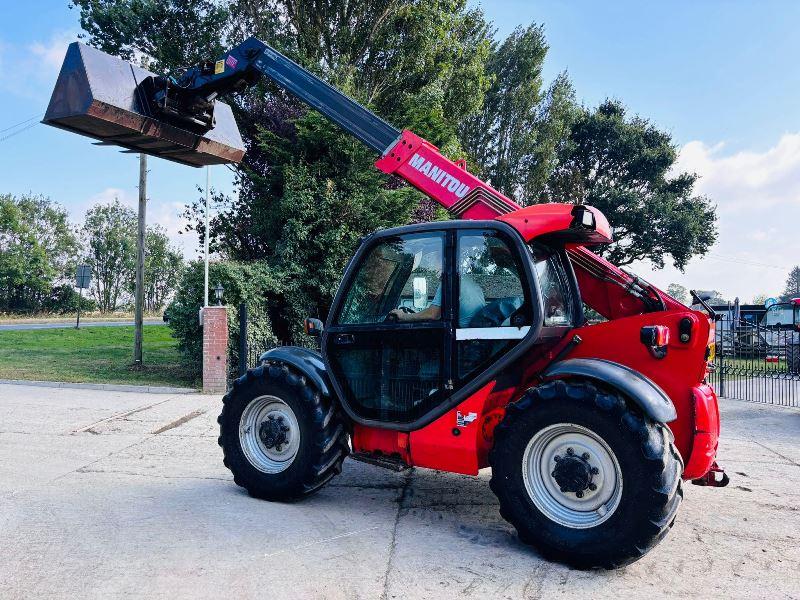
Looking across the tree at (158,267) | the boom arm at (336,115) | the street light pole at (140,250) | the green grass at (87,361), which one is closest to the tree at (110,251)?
the tree at (158,267)

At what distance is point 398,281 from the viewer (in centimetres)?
459

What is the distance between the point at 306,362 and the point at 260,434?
2.38 ft

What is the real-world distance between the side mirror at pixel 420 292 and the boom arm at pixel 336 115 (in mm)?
1606

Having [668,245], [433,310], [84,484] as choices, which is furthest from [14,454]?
[668,245]

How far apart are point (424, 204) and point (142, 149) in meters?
11.7

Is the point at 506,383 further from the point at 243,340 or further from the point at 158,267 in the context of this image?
the point at 158,267

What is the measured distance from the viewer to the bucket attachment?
547 centimetres

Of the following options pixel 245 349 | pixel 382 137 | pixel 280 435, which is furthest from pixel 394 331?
pixel 245 349

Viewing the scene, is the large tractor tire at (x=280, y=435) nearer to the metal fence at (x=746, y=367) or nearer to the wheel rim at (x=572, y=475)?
the wheel rim at (x=572, y=475)

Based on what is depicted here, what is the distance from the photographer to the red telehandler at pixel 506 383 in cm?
356

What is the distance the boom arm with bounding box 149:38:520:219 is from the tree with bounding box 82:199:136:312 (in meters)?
66.0

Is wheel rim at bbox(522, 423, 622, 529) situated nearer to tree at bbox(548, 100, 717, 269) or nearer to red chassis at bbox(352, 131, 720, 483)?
red chassis at bbox(352, 131, 720, 483)

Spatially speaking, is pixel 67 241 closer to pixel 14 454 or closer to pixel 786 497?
pixel 14 454

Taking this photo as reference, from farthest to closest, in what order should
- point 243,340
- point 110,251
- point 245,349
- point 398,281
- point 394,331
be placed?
point 110,251
point 245,349
point 243,340
point 398,281
point 394,331
